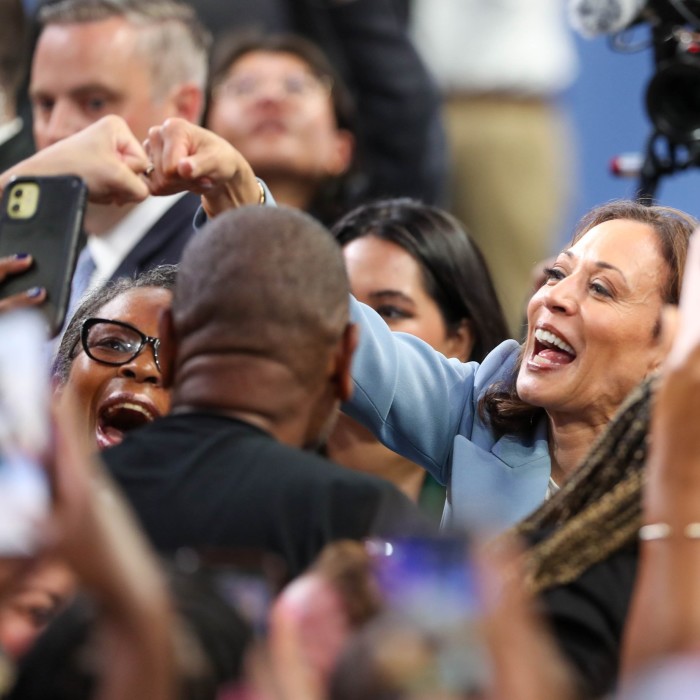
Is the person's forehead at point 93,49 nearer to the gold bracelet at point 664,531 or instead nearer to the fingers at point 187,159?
the fingers at point 187,159

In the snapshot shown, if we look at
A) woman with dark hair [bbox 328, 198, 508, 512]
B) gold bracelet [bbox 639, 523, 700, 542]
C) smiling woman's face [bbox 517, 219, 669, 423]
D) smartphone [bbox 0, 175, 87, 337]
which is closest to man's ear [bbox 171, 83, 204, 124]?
woman with dark hair [bbox 328, 198, 508, 512]

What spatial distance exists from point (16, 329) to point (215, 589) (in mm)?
255

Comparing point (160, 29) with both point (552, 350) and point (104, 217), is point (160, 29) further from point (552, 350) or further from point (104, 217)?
point (552, 350)

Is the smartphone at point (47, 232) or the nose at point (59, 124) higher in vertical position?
the smartphone at point (47, 232)

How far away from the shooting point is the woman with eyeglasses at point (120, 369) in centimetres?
236

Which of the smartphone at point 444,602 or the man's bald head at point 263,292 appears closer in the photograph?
the smartphone at point 444,602

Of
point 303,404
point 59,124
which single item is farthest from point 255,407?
point 59,124

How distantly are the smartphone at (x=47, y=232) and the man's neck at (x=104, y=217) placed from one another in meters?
1.11

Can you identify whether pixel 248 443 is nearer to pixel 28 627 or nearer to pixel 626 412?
pixel 28 627

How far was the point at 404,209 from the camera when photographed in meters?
3.19

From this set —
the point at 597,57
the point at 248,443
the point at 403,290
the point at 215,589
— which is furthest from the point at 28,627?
the point at 597,57

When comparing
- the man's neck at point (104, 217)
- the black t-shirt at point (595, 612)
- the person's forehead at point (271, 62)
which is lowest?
the person's forehead at point (271, 62)

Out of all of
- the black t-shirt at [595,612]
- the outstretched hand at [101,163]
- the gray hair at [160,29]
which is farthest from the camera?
the gray hair at [160,29]

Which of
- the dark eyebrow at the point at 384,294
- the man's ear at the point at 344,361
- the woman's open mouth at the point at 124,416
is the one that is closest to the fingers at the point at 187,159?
the woman's open mouth at the point at 124,416
